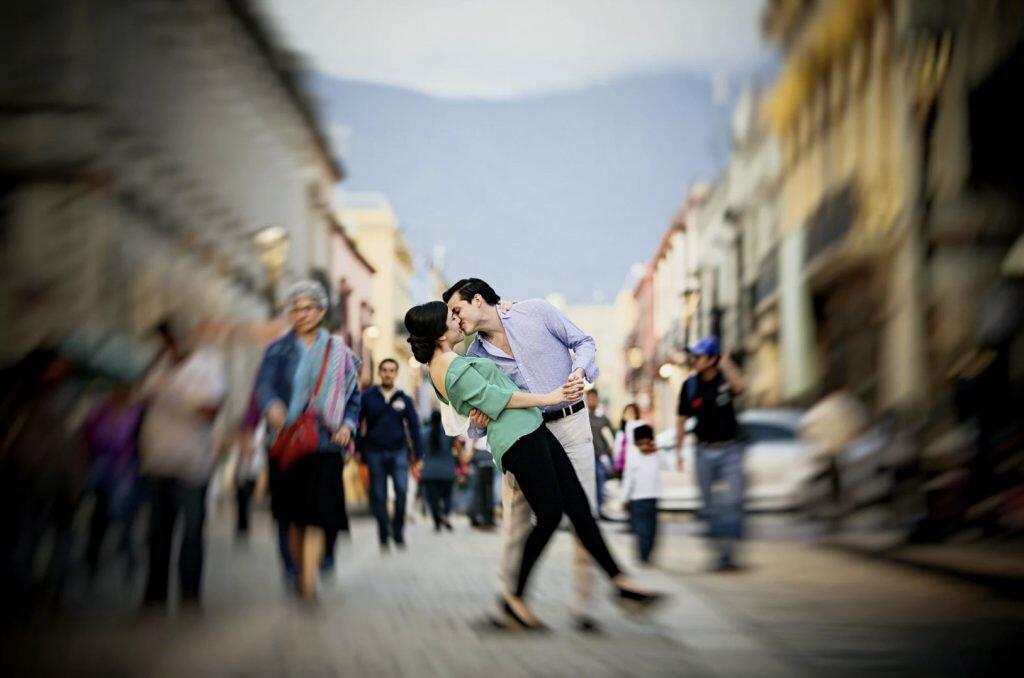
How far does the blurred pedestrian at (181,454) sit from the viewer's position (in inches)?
278

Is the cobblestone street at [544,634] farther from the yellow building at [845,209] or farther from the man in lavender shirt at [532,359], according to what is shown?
the yellow building at [845,209]

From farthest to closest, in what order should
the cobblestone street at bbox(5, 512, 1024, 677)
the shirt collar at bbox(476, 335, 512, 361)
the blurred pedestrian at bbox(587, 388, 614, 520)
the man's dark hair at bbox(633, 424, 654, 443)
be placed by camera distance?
1. the blurred pedestrian at bbox(587, 388, 614, 520)
2. the man's dark hair at bbox(633, 424, 654, 443)
3. the shirt collar at bbox(476, 335, 512, 361)
4. the cobblestone street at bbox(5, 512, 1024, 677)

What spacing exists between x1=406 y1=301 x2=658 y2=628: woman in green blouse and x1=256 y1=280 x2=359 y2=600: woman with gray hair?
3.84ft

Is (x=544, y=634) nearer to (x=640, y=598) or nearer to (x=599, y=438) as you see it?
(x=640, y=598)

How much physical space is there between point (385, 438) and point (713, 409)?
3.22m

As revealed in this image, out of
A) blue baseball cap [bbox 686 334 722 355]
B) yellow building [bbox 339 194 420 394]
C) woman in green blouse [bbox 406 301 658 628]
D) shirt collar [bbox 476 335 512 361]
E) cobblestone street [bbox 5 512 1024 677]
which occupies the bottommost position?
cobblestone street [bbox 5 512 1024 677]

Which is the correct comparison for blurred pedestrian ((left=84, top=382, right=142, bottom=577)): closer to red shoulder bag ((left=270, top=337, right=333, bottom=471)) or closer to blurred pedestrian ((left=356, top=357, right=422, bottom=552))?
red shoulder bag ((left=270, top=337, right=333, bottom=471))

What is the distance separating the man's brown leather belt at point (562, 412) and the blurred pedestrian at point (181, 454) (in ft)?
5.92

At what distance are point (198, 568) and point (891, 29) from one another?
14913 millimetres

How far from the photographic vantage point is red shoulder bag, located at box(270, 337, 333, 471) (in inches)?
289

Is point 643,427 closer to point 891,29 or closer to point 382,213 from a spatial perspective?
point 891,29

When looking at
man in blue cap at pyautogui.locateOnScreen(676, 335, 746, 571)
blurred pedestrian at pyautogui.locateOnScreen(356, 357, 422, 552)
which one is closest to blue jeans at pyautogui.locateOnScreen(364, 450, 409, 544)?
blurred pedestrian at pyautogui.locateOnScreen(356, 357, 422, 552)

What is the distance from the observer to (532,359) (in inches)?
256

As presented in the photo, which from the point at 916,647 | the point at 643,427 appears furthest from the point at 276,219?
the point at 916,647
